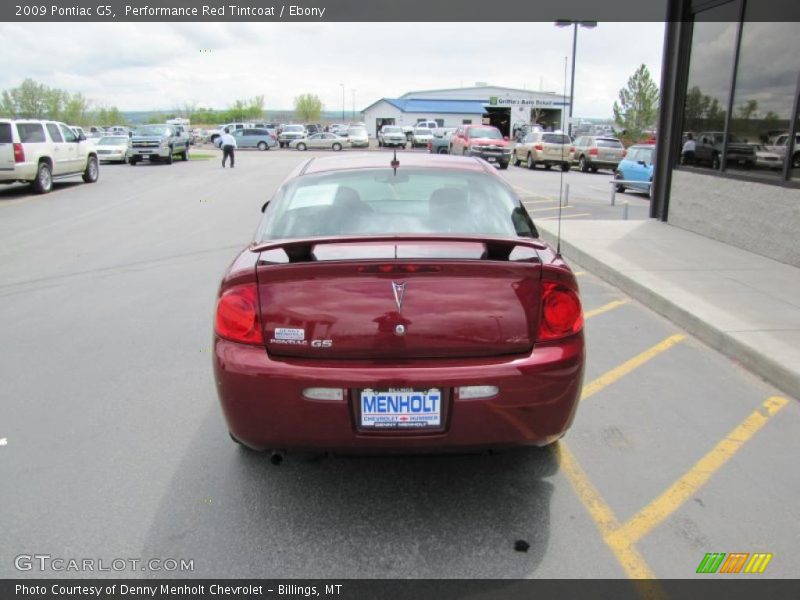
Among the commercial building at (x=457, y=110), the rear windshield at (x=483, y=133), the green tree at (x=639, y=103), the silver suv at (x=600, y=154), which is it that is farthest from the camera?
the commercial building at (x=457, y=110)

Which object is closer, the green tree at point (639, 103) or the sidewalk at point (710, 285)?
the sidewalk at point (710, 285)

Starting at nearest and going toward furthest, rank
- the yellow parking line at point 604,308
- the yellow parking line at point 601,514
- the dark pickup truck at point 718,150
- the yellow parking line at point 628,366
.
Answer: the yellow parking line at point 601,514 → the yellow parking line at point 628,366 → the yellow parking line at point 604,308 → the dark pickup truck at point 718,150

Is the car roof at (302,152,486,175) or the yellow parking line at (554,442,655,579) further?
the car roof at (302,152,486,175)

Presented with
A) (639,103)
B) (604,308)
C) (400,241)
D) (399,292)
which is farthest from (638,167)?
(639,103)

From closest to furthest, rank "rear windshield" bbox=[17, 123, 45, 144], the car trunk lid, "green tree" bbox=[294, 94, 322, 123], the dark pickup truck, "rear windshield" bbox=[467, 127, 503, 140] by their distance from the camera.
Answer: the car trunk lid < the dark pickup truck < "rear windshield" bbox=[17, 123, 45, 144] < "rear windshield" bbox=[467, 127, 503, 140] < "green tree" bbox=[294, 94, 322, 123]

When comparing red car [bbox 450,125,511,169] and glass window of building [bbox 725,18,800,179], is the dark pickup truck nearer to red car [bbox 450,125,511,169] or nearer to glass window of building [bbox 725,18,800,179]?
glass window of building [bbox 725,18,800,179]

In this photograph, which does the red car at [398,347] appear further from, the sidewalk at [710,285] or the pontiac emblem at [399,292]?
the sidewalk at [710,285]

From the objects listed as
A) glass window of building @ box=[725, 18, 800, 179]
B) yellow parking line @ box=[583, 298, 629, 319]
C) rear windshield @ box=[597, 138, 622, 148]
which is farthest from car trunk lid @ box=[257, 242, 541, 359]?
rear windshield @ box=[597, 138, 622, 148]

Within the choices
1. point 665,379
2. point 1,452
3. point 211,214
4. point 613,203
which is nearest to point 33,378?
point 1,452

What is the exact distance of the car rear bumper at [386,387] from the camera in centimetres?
283

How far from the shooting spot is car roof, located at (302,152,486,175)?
4.28m

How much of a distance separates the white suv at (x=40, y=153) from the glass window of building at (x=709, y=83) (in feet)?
50.9

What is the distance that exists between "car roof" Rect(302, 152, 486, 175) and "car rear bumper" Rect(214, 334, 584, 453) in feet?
5.69

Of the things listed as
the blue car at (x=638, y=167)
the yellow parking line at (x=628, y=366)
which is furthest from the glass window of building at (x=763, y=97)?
the blue car at (x=638, y=167)
